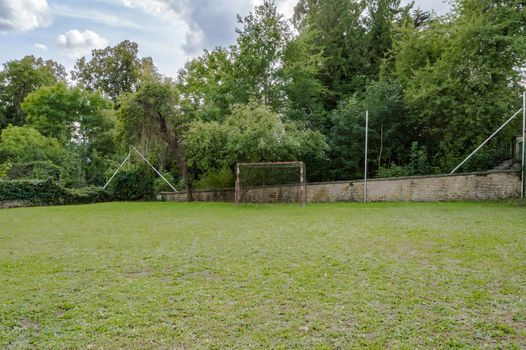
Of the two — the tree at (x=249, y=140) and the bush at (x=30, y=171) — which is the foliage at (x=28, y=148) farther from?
the tree at (x=249, y=140)

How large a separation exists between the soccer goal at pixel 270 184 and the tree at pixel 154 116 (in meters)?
3.16

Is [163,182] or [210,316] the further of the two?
[163,182]

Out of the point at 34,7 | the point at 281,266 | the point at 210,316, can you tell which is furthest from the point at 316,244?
the point at 34,7

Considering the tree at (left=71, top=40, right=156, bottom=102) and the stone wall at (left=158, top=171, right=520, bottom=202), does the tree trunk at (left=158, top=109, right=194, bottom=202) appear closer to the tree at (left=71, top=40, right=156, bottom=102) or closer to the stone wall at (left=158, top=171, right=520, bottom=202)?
the stone wall at (left=158, top=171, right=520, bottom=202)

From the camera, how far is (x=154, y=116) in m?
14.8

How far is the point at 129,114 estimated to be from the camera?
46.8 ft

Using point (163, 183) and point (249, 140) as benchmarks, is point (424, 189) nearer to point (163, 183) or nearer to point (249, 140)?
point (249, 140)

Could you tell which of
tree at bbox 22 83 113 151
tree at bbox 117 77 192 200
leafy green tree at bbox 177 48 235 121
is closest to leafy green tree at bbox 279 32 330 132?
leafy green tree at bbox 177 48 235 121

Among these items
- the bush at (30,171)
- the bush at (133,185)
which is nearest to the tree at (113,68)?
the bush at (30,171)

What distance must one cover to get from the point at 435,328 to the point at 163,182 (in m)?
16.5

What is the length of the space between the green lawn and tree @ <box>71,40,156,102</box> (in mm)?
24448

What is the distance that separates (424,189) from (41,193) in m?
15.9

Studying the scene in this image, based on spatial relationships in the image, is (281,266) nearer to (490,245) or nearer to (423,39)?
(490,245)

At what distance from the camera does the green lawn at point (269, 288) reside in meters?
2.67
